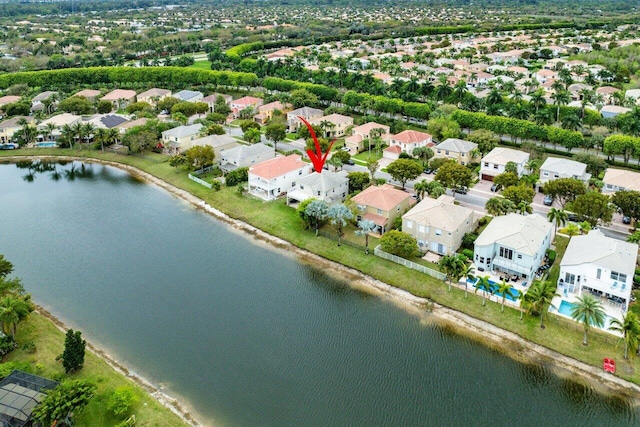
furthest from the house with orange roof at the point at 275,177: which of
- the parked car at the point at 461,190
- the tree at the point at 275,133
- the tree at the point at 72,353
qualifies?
the tree at the point at 72,353

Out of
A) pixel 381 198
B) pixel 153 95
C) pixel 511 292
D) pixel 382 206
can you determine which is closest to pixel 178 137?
pixel 153 95

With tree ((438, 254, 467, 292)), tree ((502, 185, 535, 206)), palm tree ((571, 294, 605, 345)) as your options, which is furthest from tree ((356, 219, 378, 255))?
palm tree ((571, 294, 605, 345))

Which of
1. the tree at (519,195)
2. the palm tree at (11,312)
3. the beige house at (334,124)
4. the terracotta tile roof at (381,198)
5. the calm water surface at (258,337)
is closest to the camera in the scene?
the calm water surface at (258,337)

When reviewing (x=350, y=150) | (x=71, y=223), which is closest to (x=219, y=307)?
(x=71, y=223)

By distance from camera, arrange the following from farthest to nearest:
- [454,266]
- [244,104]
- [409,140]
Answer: [244,104] < [409,140] < [454,266]

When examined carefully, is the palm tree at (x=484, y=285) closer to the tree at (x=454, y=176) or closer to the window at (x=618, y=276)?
the window at (x=618, y=276)

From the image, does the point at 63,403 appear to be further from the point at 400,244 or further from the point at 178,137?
the point at 178,137
